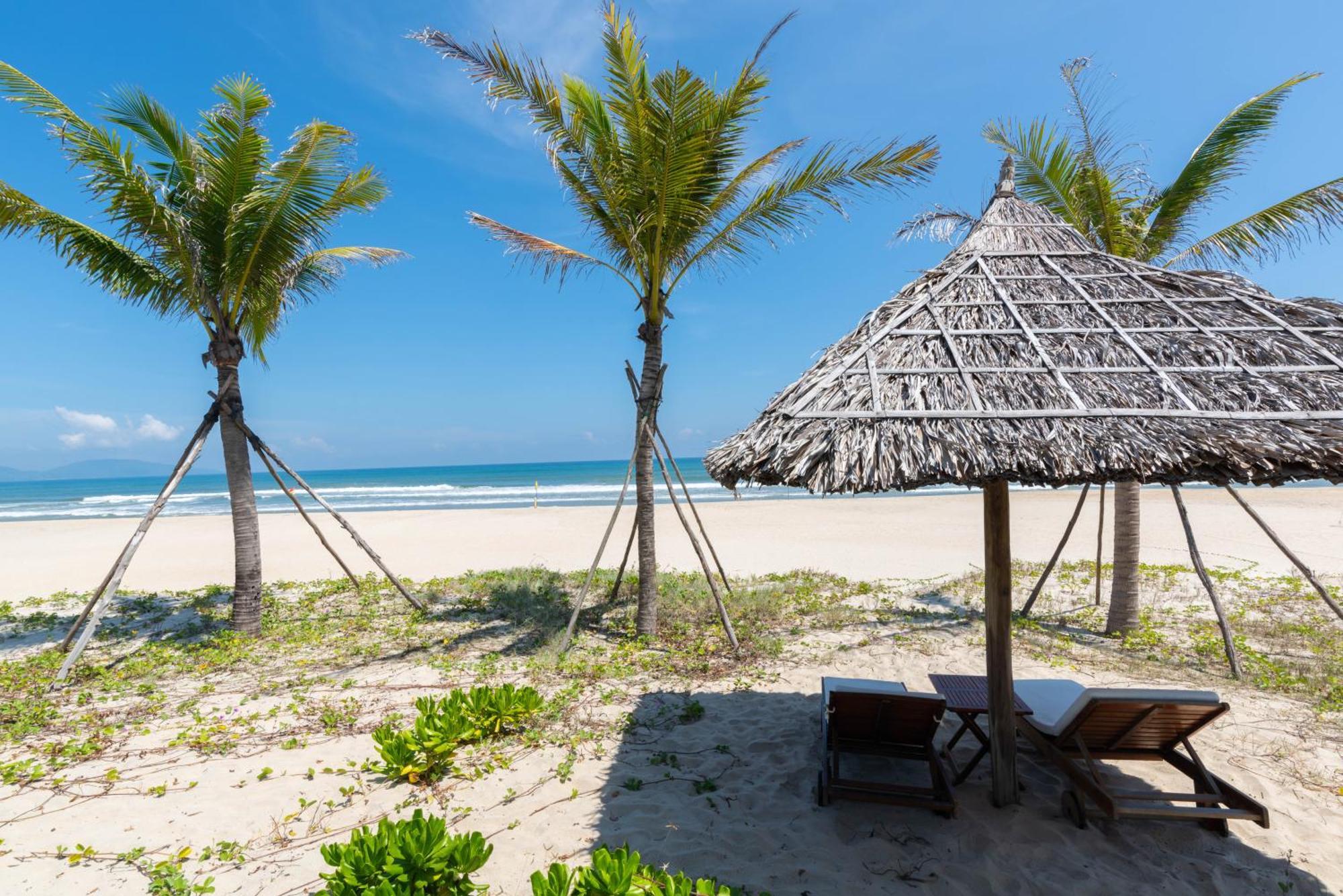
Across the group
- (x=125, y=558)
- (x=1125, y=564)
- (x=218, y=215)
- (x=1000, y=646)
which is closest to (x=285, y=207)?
(x=218, y=215)

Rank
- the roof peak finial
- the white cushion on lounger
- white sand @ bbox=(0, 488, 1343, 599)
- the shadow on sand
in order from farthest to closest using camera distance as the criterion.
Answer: white sand @ bbox=(0, 488, 1343, 599) → the roof peak finial → the white cushion on lounger → the shadow on sand

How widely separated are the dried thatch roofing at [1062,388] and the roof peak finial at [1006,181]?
3.22 ft

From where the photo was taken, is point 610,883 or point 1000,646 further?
point 1000,646

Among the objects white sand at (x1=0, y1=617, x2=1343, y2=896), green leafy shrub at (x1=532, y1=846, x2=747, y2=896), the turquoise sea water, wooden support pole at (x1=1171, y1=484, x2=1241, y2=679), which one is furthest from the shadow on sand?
the turquoise sea water

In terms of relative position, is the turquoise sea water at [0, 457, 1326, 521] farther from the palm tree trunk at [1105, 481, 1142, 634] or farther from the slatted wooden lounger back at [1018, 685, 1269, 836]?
the slatted wooden lounger back at [1018, 685, 1269, 836]

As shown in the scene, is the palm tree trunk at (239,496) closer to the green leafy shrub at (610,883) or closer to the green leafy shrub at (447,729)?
the green leafy shrub at (447,729)

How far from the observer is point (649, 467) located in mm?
6645

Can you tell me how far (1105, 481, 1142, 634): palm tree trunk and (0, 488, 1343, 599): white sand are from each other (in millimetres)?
3610

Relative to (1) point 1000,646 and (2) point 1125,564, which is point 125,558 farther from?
(2) point 1125,564

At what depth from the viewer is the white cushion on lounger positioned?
3.06m

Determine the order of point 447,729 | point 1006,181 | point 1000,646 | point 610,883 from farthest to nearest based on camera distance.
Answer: point 1006,181 < point 447,729 < point 1000,646 < point 610,883

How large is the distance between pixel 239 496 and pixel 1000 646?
7815mm

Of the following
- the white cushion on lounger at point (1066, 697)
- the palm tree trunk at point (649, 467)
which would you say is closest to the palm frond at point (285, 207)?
the palm tree trunk at point (649, 467)

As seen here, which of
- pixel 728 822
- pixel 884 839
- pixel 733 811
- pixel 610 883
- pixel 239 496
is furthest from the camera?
pixel 239 496
